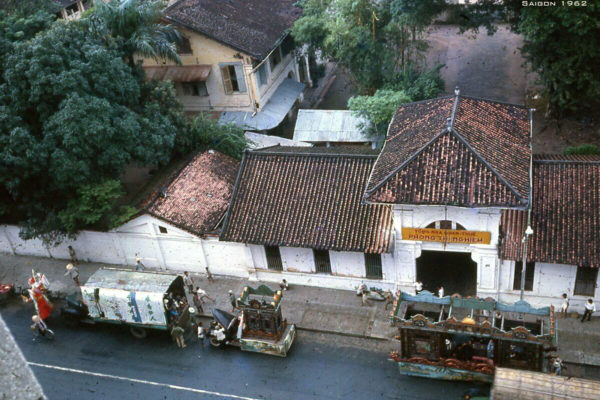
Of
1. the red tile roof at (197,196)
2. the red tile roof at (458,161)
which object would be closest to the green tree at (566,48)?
the red tile roof at (458,161)

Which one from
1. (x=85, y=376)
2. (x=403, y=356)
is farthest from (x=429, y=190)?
(x=85, y=376)

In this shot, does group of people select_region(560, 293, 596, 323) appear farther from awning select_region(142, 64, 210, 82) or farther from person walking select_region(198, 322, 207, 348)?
awning select_region(142, 64, 210, 82)

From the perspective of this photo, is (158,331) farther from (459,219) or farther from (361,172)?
(459,219)

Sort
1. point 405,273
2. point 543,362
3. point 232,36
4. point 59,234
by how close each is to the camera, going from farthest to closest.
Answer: point 232,36
point 59,234
point 405,273
point 543,362

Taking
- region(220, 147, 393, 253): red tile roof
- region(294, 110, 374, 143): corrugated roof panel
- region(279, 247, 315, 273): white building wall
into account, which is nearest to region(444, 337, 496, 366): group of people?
region(220, 147, 393, 253): red tile roof

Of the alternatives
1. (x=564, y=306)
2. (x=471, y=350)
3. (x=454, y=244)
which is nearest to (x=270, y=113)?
(x=454, y=244)

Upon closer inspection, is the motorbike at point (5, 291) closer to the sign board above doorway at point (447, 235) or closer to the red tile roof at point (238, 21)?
the red tile roof at point (238, 21)
